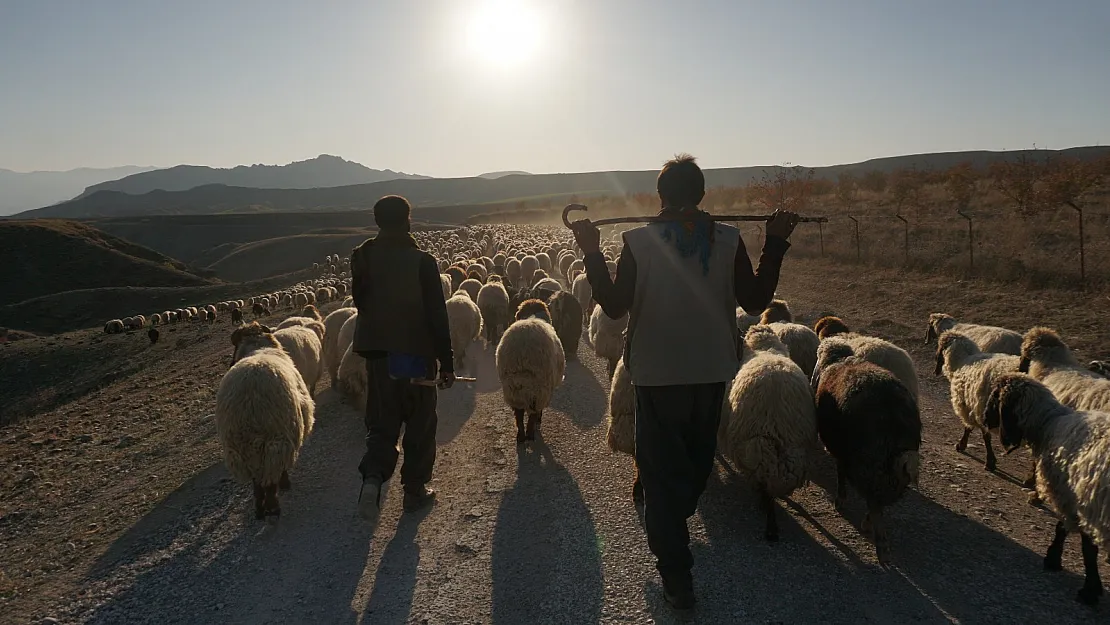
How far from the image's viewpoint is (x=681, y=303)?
3283 millimetres

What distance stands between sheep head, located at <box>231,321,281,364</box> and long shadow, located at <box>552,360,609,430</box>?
3746 mm

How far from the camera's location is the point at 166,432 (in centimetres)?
828

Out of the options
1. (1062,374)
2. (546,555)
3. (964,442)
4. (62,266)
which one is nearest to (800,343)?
(964,442)

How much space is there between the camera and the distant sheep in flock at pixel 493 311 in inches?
471

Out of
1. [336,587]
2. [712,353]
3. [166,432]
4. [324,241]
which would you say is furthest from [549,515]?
[324,241]

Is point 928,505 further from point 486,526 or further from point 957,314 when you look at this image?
point 957,314

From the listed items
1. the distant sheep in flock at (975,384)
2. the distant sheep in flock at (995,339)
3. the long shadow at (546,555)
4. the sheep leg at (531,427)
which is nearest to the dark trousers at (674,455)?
the long shadow at (546,555)

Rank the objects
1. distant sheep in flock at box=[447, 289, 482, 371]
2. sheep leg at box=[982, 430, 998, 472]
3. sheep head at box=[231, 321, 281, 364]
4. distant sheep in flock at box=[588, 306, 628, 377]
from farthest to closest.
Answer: distant sheep in flock at box=[447, 289, 482, 371] < distant sheep in flock at box=[588, 306, 628, 377] < sheep head at box=[231, 321, 281, 364] < sheep leg at box=[982, 430, 998, 472]

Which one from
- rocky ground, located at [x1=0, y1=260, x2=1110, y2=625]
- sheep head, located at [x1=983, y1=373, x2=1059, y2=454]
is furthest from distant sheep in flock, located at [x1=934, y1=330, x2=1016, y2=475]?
sheep head, located at [x1=983, y1=373, x2=1059, y2=454]

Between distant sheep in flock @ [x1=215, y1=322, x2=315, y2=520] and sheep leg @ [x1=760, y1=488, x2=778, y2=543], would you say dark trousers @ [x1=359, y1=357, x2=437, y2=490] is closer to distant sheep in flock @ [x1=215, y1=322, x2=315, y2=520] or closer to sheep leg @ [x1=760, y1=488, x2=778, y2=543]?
distant sheep in flock @ [x1=215, y1=322, x2=315, y2=520]

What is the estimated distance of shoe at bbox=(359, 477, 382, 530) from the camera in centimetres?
443

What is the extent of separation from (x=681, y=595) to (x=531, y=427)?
3.53 metres

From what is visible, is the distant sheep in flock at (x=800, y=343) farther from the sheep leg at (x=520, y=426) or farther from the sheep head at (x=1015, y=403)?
the sheep leg at (x=520, y=426)

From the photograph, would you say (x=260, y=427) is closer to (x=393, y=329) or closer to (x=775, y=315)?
(x=393, y=329)
